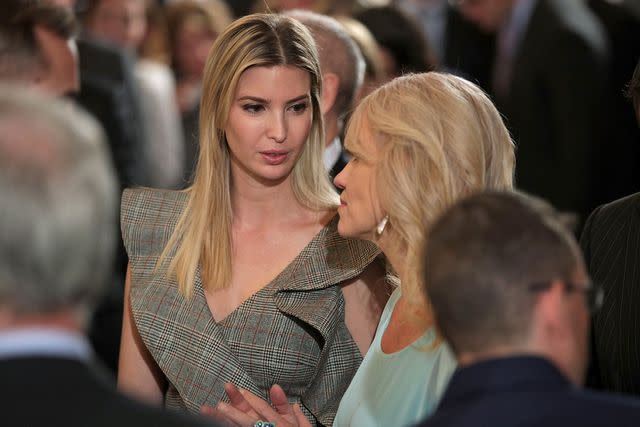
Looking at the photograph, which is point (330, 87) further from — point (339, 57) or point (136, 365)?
point (136, 365)

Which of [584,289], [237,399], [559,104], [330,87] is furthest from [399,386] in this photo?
[559,104]

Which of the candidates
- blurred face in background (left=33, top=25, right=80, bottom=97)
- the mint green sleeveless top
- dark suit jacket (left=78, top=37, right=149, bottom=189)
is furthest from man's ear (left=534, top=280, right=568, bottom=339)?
dark suit jacket (left=78, top=37, right=149, bottom=189)

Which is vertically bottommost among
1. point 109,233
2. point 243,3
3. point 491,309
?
point 243,3

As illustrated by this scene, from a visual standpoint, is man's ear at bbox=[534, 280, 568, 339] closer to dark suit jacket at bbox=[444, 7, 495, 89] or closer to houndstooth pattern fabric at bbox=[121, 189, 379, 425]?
houndstooth pattern fabric at bbox=[121, 189, 379, 425]

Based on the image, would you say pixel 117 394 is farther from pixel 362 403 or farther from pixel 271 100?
pixel 271 100

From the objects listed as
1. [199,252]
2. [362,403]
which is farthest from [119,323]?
[362,403]

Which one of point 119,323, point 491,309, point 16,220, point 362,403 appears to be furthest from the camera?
point 119,323

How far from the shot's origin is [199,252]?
9.56 ft

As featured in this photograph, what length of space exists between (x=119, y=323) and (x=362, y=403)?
2.35 metres

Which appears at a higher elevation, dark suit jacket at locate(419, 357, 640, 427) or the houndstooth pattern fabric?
dark suit jacket at locate(419, 357, 640, 427)

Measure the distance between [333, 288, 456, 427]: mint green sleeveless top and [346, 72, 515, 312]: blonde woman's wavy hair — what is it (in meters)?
0.13

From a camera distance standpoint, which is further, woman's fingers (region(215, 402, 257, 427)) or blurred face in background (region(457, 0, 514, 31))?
blurred face in background (region(457, 0, 514, 31))

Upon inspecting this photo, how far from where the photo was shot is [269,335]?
2822 millimetres

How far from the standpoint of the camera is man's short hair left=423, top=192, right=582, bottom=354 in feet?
4.95
